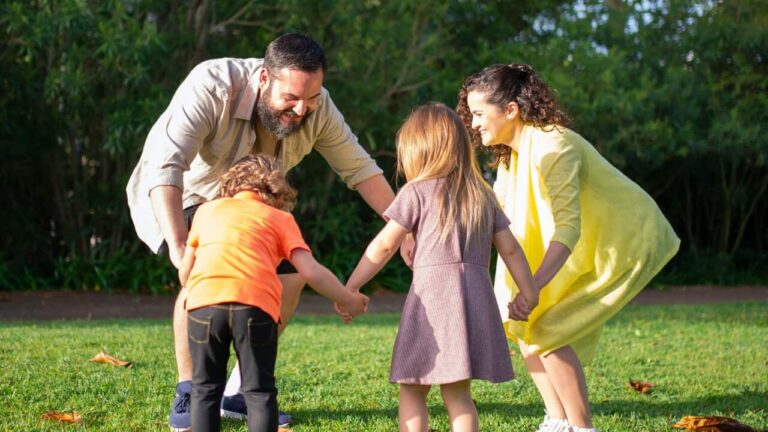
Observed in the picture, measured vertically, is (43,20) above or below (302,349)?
above

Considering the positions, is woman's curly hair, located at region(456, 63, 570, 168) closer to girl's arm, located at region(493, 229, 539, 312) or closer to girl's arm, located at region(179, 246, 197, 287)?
girl's arm, located at region(493, 229, 539, 312)

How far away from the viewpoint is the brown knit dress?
334 centimetres

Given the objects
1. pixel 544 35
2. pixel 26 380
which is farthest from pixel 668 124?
pixel 26 380

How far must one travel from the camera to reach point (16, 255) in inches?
464

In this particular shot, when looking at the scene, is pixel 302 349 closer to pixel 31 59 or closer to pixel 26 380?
pixel 26 380

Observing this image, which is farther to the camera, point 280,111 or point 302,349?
point 302,349

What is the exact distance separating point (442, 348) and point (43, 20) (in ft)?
26.8

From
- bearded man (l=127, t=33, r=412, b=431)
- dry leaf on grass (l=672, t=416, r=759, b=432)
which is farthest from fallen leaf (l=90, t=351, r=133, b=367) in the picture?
dry leaf on grass (l=672, t=416, r=759, b=432)

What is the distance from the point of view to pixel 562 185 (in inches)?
148

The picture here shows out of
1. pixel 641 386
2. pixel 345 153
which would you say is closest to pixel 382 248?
pixel 345 153

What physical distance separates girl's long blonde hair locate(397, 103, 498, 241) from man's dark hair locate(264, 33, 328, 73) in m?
0.69

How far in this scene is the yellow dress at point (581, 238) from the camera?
383cm

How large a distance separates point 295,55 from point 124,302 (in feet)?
24.1

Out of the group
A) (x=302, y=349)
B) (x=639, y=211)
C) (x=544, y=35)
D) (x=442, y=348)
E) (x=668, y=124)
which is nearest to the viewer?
(x=442, y=348)
